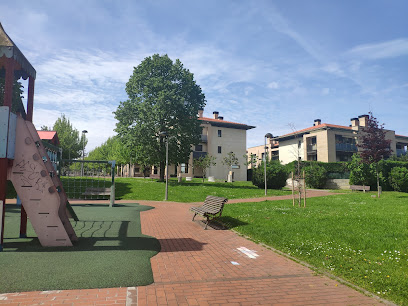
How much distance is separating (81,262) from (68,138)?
4770 cm

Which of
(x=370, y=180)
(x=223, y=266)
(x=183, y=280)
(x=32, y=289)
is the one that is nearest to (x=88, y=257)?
(x=32, y=289)

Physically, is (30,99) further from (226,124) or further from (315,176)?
(226,124)

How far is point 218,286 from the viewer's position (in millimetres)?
4223

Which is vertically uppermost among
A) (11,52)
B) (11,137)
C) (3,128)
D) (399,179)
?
(11,52)

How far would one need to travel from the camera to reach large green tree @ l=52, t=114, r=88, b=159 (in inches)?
1832

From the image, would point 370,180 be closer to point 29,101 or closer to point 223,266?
point 223,266

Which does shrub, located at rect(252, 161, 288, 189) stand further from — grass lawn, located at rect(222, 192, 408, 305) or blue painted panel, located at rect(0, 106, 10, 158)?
blue painted panel, located at rect(0, 106, 10, 158)

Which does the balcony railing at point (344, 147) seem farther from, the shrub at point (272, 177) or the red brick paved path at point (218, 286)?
the red brick paved path at point (218, 286)

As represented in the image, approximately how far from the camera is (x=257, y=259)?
571cm

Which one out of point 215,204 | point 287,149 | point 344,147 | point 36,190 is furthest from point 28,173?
point 287,149

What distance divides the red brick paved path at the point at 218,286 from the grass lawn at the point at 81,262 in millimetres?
212

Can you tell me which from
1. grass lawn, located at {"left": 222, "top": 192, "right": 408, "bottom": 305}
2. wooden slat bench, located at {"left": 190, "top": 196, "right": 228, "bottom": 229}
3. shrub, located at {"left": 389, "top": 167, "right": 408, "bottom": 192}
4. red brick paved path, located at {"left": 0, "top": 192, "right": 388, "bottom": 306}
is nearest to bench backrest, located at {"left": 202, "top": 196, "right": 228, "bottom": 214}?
wooden slat bench, located at {"left": 190, "top": 196, "right": 228, "bottom": 229}

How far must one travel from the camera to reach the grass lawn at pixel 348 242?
4492 millimetres

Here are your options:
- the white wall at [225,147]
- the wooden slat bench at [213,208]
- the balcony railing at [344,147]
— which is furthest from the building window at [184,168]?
the wooden slat bench at [213,208]
